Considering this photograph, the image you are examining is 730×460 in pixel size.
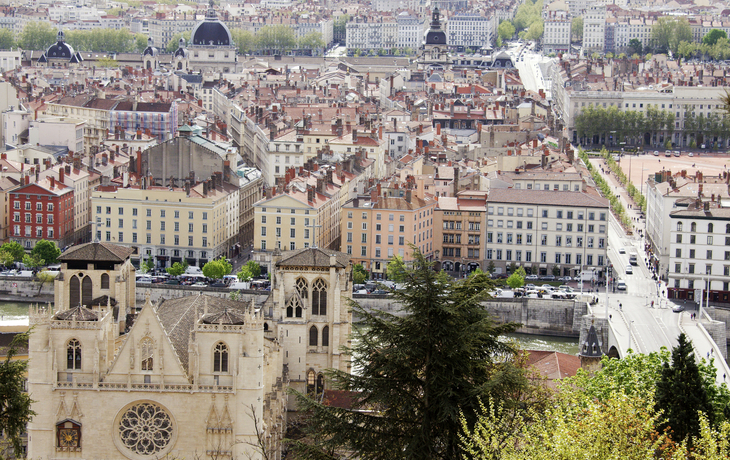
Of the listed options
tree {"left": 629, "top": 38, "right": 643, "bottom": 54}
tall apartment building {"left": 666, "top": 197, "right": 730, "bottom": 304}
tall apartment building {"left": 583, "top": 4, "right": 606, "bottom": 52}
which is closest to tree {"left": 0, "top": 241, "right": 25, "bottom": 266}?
tall apartment building {"left": 666, "top": 197, "right": 730, "bottom": 304}

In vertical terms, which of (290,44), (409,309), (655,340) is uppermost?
(290,44)

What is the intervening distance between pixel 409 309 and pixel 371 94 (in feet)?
311

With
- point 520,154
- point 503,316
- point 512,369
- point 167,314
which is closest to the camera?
point 512,369

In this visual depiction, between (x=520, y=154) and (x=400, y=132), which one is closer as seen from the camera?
(x=520, y=154)

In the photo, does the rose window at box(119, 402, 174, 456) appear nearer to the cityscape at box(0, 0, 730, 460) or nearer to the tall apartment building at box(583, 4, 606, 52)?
the cityscape at box(0, 0, 730, 460)

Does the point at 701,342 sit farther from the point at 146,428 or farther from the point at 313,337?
the point at 146,428

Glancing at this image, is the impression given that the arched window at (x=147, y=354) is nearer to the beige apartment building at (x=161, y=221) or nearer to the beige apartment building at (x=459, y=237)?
the beige apartment building at (x=161, y=221)

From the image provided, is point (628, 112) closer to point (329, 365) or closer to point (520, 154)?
point (520, 154)

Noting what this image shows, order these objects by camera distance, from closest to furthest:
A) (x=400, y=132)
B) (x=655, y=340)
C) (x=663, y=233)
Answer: (x=655, y=340), (x=663, y=233), (x=400, y=132)

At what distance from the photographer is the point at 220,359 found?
36.1 m

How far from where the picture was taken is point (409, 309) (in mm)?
26766

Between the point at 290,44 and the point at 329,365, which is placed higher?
the point at 290,44

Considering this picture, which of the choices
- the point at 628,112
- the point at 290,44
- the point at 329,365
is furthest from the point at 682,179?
the point at 290,44

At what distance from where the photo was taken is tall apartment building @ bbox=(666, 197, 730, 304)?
62.4 m
